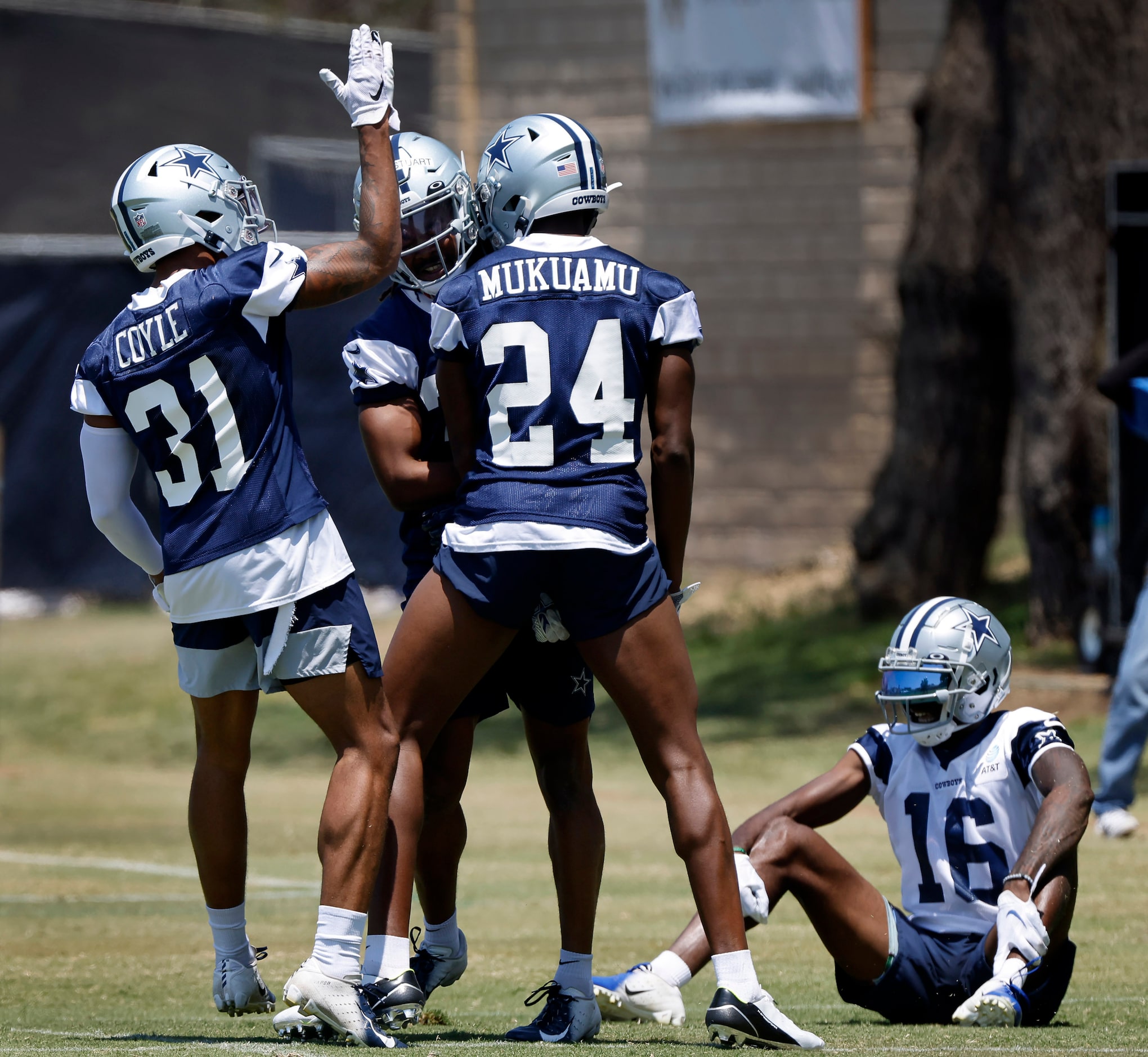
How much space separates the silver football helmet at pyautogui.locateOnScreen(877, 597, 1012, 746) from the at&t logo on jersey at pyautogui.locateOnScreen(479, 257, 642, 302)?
1467 millimetres

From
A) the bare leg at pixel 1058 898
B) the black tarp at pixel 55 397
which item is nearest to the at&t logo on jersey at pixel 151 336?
the bare leg at pixel 1058 898

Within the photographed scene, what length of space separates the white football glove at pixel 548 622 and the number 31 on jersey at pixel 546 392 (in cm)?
36

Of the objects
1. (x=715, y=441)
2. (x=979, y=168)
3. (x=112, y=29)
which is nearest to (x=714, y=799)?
(x=979, y=168)

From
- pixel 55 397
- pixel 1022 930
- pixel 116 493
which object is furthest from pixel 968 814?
pixel 55 397

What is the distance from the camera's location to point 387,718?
16.3 feet

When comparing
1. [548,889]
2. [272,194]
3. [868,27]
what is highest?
[868,27]

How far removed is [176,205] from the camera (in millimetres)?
5074

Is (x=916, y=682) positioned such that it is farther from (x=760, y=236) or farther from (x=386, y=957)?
(x=760, y=236)

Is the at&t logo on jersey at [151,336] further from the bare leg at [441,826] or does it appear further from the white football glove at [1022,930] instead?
the white football glove at [1022,930]

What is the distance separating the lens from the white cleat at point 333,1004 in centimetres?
459

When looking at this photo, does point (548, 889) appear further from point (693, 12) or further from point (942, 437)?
point (693, 12)

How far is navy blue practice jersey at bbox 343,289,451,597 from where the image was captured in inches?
207

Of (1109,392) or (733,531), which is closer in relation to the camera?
(1109,392)

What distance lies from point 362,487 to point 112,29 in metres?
10.8
